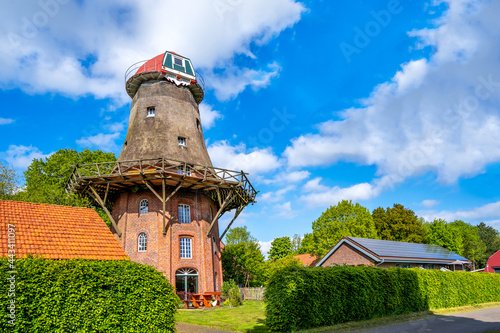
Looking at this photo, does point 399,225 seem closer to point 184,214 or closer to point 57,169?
point 184,214

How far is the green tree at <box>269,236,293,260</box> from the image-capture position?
2500 inches

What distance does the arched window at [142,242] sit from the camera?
848 inches

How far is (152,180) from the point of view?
826 inches

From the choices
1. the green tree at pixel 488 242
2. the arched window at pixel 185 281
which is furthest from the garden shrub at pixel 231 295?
the green tree at pixel 488 242

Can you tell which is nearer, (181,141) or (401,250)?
(181,141)

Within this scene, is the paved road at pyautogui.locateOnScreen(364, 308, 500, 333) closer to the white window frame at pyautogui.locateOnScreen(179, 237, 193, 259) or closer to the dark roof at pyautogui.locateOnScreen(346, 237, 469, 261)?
the dark roof at pyautogui.locateOnScreen(346, 237, 469, 261)

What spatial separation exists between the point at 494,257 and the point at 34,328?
5013cm

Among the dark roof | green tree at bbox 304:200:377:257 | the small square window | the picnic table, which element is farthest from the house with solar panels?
the small square window

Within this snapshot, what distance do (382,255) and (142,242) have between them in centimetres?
1668

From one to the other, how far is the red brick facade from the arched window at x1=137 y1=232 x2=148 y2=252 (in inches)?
6.7

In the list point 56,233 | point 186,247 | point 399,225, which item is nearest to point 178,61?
point 186,247

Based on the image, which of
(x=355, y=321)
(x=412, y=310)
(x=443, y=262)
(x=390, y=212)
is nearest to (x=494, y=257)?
(x=390, y=212)

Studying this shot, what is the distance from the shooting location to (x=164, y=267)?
2048cm

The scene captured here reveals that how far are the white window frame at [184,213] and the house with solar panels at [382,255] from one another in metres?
10.4
